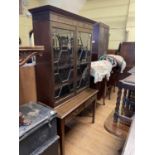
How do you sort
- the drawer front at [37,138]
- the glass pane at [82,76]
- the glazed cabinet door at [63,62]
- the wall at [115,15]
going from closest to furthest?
the drawer front at [37,138] < the glazed cabinet door at [63,62] < the glass pane at [82,76] < the wall at [115,15]

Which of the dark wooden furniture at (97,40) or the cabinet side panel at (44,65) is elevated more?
the dark wooden furniture at (97,40)

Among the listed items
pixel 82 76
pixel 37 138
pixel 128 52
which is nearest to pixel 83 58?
pixel 82 76

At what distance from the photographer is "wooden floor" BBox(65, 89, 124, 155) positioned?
1.82 metres

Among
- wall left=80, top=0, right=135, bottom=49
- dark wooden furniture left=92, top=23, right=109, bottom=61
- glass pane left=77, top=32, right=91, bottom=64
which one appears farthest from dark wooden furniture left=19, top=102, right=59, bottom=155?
wall left=80, top=0, right=135, bottom=49

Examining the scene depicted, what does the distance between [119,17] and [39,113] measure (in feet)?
12.5

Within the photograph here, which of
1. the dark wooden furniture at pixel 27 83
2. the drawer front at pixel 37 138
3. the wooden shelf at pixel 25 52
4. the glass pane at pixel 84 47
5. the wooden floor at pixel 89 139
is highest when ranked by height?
the glass pane at pixel 84 47

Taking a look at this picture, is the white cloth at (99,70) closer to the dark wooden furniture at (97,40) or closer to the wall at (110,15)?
the dark wooden furniture at (97,40)

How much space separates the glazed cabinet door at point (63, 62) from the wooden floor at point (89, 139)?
0.71 meters

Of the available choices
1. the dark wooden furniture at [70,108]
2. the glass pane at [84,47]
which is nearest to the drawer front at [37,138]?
the dark wooden furniture at [70,108]

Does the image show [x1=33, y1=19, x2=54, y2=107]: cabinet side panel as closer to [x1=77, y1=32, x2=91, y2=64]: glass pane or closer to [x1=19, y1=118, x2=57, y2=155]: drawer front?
[x1=19, y1=118, x2=57, y2=155]: drawer front

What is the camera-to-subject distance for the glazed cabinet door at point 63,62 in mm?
1488

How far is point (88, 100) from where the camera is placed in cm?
199
